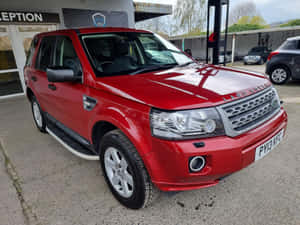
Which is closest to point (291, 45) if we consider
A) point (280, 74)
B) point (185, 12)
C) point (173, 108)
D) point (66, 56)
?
point (280, 74)

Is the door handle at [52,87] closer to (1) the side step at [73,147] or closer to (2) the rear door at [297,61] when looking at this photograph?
(1) the side step at [73,147]

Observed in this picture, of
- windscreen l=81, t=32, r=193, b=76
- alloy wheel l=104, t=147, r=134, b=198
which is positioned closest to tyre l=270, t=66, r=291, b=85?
windscreen l=81, t=32, r=193, b=76

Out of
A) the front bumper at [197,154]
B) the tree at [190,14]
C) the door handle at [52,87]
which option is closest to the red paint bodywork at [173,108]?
the front bumper at [197,154]

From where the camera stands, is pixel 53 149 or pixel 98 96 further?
pixel 53 149

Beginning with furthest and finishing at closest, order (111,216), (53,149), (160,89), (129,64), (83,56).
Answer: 1. (53,149)
2. (129,64)
3. (83,56)
4. (111,216)
5. (160,89)

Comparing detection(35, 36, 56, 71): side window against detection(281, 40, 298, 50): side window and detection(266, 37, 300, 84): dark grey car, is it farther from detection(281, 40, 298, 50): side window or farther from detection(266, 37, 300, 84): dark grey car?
detection(281, 40, 298, 50): side window

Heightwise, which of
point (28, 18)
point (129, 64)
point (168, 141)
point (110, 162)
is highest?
point (28, 18)

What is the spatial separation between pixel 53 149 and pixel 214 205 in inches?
101

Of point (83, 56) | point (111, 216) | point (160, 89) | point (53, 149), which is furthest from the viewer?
point (53, 149)

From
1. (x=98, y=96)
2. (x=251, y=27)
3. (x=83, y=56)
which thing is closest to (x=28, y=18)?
(x=83, y=56)

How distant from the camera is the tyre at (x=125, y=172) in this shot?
6.01 feet

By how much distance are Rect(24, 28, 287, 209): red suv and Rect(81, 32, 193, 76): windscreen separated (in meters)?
0.01

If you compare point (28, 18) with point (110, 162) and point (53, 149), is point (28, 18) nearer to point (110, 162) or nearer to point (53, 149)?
point (53, 149)

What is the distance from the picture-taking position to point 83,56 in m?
2.40
